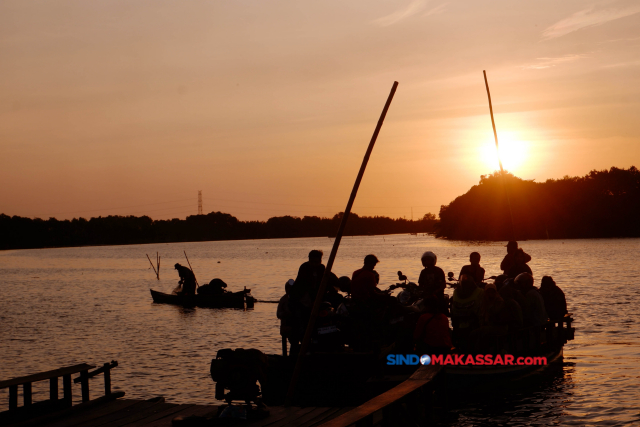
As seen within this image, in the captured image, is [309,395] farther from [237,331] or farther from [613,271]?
[613,271]

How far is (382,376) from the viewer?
11578 millimetres

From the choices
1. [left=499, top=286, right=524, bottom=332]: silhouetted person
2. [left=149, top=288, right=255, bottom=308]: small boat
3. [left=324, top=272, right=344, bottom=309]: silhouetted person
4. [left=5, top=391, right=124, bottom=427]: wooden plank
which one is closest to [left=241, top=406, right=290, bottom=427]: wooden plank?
[left=5, top=391, right=124, bottom=427]: wooden plank

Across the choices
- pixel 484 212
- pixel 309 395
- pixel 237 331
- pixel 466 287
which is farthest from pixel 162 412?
pixel 484 212

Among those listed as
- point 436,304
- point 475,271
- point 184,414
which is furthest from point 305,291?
point 475,271

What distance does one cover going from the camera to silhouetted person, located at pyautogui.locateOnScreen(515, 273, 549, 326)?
15.5m

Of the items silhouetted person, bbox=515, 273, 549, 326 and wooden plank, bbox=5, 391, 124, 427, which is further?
silhouetted person, bbox=515, 273, 549, 326

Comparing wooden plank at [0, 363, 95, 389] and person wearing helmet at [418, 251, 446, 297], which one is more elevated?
person wearing helmet at [418, 251, 446, 297]

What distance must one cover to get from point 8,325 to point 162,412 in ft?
106

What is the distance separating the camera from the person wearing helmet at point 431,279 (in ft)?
45.0

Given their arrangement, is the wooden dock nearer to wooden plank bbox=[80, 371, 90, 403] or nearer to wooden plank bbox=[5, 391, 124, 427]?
wooden plank bbox=[5, 391, 124, 427]

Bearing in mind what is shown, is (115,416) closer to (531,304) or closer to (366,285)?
(366,285)

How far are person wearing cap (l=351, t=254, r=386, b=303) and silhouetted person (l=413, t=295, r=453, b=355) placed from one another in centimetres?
86

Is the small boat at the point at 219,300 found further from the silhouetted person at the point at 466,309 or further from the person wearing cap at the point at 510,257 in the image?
the silhouetted person at the point at 466,309

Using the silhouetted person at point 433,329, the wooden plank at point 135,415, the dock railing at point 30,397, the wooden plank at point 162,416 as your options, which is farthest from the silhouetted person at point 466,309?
the dock railing at point 30,397
